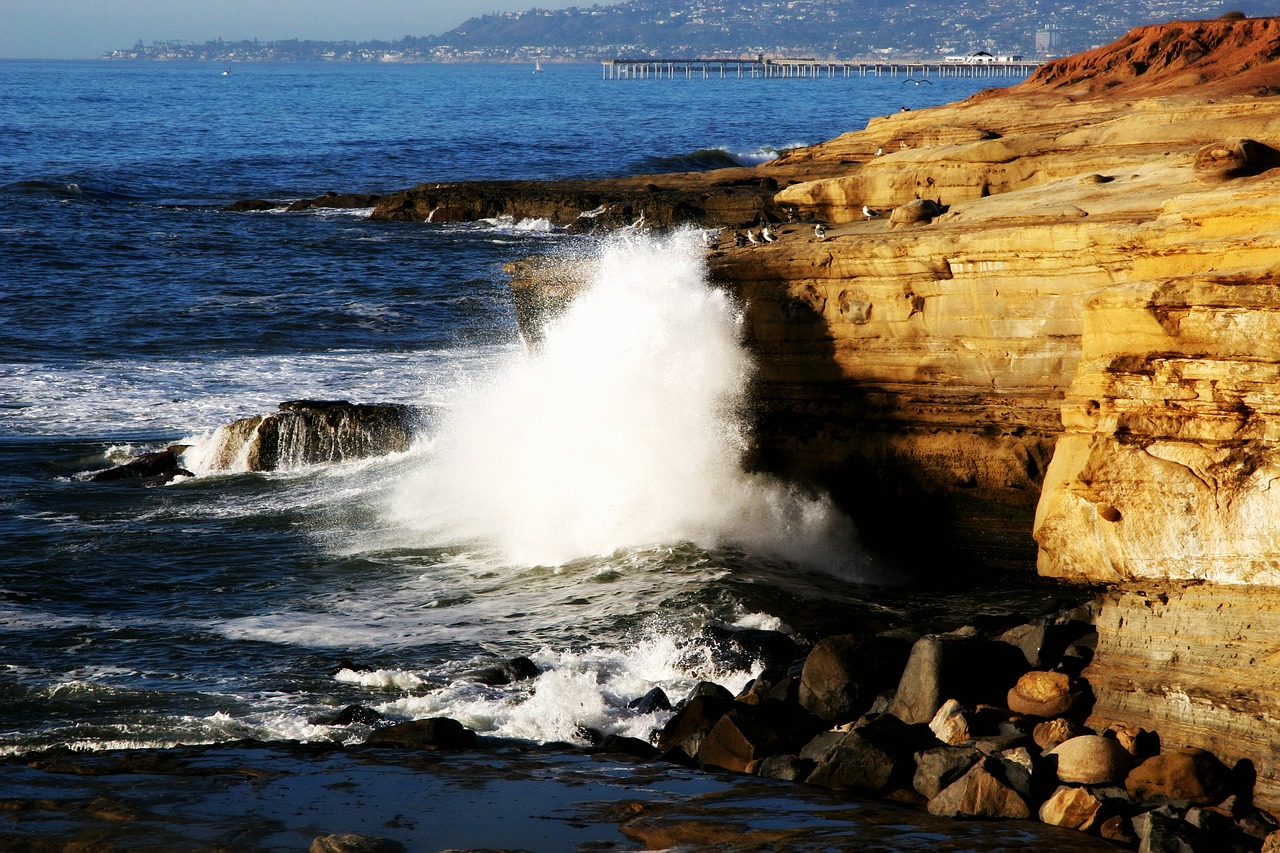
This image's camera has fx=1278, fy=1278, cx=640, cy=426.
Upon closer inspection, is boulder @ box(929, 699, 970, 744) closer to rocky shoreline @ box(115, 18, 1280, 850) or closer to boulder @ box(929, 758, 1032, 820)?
rocky shoreline @ box(115, 18, 1280, 850)

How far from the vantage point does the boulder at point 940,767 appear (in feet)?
25.8

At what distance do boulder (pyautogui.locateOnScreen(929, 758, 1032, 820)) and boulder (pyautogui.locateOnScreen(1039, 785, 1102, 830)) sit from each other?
126mm

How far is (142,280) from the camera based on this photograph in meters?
30.8

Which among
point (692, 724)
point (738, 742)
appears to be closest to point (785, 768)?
point (738, 742)

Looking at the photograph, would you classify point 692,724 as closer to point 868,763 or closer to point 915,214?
point 868,763

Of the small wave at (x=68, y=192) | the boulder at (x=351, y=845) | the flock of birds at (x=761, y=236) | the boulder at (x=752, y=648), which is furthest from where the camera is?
the small wave at (x=68, y=192)

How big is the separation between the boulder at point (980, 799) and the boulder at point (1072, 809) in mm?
126

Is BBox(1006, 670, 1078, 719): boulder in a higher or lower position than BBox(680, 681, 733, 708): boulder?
higher

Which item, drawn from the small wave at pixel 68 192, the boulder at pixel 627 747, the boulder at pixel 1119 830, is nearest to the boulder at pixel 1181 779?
the boulder at pixel 1119 830

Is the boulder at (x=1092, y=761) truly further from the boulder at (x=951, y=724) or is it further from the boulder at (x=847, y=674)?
the boulder at (x=847, y=674)

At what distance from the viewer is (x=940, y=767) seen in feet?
26.0

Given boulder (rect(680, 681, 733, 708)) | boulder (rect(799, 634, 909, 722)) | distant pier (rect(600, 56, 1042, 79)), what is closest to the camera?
boulder (rect(799, 634, 909, 722))

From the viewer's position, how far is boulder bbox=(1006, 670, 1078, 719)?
28.8 feet

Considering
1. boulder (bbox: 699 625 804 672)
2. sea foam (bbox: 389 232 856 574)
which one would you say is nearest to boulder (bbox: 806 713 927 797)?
boulder (bbox: 699 625 804 672)
